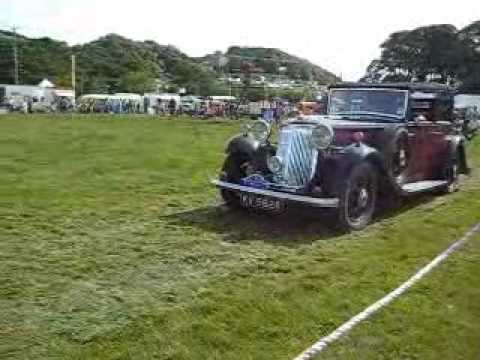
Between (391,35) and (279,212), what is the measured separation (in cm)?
8803

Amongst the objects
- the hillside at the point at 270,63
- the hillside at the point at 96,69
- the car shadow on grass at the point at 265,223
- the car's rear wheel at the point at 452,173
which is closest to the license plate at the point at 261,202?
the car shadow on grass at the point at 265,223

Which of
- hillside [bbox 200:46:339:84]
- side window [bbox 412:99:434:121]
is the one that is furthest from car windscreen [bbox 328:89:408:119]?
hillside [bbox 200:46:339:84]

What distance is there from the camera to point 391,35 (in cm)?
9156

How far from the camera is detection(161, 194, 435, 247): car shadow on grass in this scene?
7.58m

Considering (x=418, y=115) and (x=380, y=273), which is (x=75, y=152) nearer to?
(x=418, y=115)

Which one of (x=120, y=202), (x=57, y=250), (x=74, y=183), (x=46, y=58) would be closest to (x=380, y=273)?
(x=57, y=250)

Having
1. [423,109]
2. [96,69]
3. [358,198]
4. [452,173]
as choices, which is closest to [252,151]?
[358,198]

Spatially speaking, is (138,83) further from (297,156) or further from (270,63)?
(297,156)

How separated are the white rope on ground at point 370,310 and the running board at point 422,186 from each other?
2003 mm

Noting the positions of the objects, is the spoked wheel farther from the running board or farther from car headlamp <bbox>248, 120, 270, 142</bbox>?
car headlamp <bbox>248, 120, 270, 142</bbox>

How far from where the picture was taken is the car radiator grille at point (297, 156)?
8148mm

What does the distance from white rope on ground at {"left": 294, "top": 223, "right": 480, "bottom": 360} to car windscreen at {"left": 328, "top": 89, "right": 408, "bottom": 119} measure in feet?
9.26

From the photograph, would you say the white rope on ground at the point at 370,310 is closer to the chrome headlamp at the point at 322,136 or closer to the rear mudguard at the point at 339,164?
the rear mudguard at the point at 339,164

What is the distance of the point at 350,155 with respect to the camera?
8.02m
